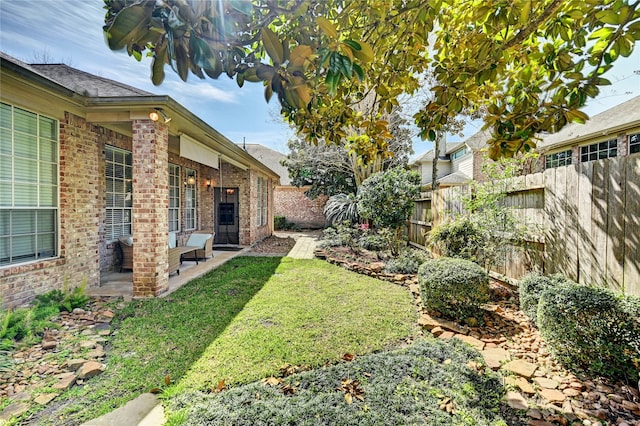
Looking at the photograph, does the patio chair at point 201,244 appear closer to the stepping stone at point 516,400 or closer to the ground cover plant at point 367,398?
the ground cover plant at point 367,398

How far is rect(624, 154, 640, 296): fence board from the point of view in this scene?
2.86 m

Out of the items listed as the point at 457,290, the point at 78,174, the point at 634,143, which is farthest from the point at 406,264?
the point at 634,143

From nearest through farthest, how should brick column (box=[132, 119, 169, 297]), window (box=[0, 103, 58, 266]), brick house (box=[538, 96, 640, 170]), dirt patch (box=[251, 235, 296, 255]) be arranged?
window (box=[0, 103, 58, 266])
brick column (box=[132, 119, 169, 297])
brick house (box=[538, 96, 640, 170])
dirt patch (box=[251, 235, 296, 255])

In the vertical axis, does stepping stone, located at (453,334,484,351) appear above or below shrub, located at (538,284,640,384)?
below

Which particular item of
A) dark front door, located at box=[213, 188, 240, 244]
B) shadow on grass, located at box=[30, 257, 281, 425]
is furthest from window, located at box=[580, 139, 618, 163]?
dark front door, located at box=[213, 188, 240, 244]

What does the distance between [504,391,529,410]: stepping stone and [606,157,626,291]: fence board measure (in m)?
1.74

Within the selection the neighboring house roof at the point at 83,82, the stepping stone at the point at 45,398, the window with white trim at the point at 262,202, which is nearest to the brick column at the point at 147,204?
the neighboring house roof at the point at 83,82

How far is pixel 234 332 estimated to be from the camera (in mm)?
3635

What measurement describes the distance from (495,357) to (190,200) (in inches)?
370

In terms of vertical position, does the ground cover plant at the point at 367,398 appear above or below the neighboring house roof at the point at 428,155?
below

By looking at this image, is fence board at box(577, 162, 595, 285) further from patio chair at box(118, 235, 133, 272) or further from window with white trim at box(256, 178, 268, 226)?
window with white trim at box(256, 178, 268, 226)

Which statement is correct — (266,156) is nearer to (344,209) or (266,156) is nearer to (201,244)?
(344,209)

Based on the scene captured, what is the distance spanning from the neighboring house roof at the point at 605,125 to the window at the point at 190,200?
37.2ft

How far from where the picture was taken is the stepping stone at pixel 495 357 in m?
2.83
